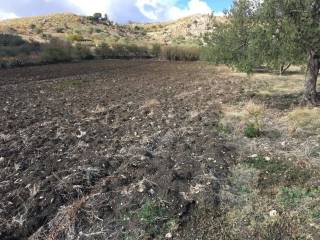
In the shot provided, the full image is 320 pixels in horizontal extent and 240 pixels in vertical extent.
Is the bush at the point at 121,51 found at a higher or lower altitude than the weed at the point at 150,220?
lower

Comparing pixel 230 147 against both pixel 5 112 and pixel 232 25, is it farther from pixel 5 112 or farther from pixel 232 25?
pixel 5 112

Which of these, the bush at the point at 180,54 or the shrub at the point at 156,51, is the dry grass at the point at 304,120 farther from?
the shrub at the point at 156,51

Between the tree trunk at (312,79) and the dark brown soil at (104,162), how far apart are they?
338 centimetres

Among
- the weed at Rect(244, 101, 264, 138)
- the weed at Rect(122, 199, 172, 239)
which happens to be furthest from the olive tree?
the weed at Rect(122, 199, 172, 239)

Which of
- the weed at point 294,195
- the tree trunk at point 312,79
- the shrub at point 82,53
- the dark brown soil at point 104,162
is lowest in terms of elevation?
the shrub at point 82,53

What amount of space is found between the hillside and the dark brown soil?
4098 cm

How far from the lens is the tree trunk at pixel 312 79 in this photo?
50.2ft

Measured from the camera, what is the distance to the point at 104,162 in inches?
396

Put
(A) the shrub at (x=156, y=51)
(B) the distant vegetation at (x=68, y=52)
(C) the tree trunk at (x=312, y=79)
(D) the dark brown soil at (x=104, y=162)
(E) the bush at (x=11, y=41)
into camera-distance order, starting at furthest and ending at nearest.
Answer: (E) the bush at (x=11, y=41) → (A) the shrub at (x=156, y=51) → (B) the distant vegetation at (x=68, y=52) → (C) the tree trunk at (x=312, y=79) → (D) the dark brown soil at (x=104, y=162)

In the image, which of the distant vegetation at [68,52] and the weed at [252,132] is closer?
the weed at [252,132]

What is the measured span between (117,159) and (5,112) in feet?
26.8

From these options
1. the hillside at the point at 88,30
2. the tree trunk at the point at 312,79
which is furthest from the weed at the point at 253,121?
the hillside at the point at 88,30

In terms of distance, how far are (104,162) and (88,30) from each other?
65.8 m

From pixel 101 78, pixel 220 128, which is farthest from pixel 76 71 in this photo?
pixel 220 128
